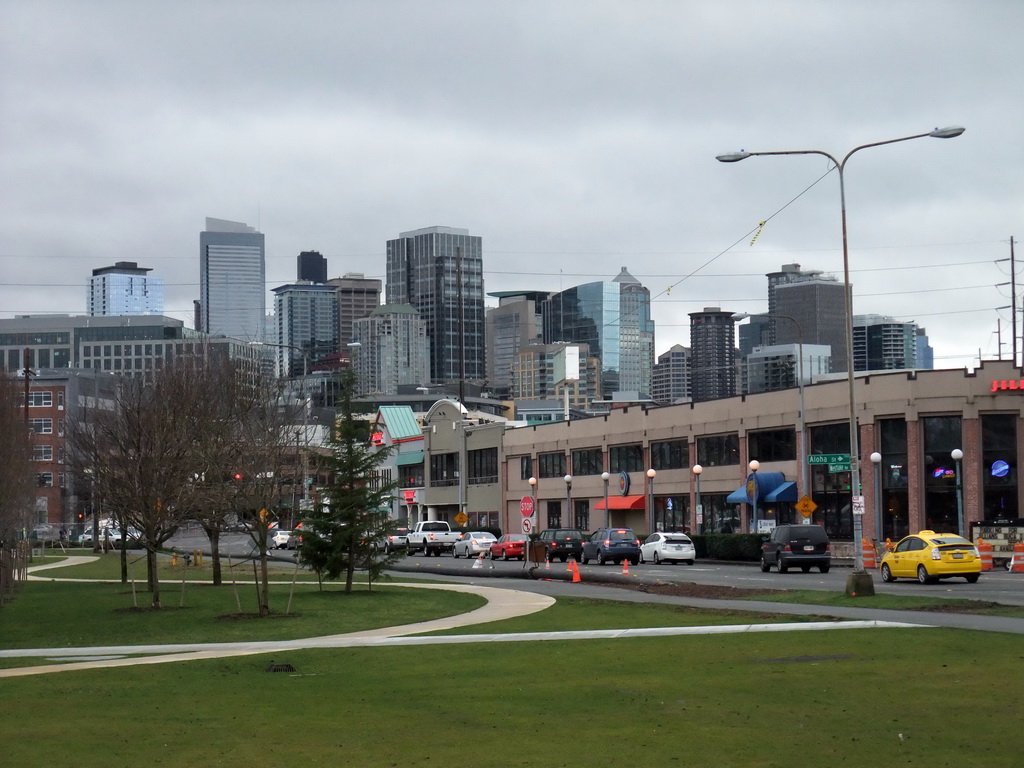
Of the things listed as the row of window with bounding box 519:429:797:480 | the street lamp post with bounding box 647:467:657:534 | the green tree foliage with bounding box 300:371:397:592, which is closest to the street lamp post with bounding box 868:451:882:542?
the row of window with bounding box 519:429:797:480

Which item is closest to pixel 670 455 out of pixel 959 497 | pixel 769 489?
pixel 769 489

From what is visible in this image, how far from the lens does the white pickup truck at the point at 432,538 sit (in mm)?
75250

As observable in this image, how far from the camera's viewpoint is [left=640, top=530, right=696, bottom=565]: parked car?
54.7 metres

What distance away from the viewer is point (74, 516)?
120 metres

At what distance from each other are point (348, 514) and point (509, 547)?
26863 mm

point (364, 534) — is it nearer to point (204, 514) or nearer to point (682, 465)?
point (204, 514)

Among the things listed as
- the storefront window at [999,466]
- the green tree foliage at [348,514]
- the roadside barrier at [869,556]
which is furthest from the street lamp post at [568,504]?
the green tree foliage at [348,514]

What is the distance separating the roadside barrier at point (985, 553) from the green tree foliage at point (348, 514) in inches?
831

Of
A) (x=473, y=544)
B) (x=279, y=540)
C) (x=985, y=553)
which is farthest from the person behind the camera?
(x=279, y=540)

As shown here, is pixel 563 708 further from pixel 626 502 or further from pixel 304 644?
pixel 626 502

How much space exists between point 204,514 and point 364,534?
14.8 ft

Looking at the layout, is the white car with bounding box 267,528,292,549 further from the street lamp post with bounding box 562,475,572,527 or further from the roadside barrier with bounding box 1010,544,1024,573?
the roadside barrier with bounding box 1010,544,1024,573

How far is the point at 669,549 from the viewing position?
54.8 metres

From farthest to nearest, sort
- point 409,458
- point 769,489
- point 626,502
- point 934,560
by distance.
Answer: point 409,458 → point 626,502 → point 769,489 → point 934,560
